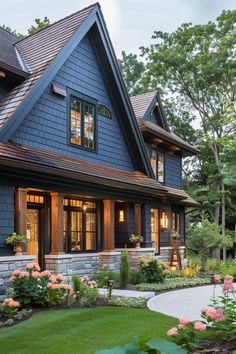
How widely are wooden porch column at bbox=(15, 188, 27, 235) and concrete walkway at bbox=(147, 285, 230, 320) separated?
3.24 meters

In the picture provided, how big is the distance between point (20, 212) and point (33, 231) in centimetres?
199

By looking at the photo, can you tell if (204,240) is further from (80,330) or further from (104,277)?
(80,330)

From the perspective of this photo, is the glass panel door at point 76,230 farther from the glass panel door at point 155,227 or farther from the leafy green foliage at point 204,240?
the leafy green foliage at point 204,240

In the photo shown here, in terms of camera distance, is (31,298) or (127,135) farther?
(127,135)

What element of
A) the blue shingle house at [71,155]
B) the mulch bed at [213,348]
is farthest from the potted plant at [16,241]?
the mulch bed at [213,348]

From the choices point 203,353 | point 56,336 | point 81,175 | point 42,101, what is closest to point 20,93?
point 42,101

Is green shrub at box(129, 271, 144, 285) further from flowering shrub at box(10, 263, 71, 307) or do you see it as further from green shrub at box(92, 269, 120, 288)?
flowering shrub at box(10, 263, 71, 307)

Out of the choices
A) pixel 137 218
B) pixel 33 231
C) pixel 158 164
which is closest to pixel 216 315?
pixel 33 231

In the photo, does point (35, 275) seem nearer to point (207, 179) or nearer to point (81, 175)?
point (81, 175)

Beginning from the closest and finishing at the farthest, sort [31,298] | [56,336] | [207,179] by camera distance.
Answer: [56,336]
[31,298]
[207,179]

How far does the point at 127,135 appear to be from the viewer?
50.0 feet

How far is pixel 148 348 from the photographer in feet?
9.80

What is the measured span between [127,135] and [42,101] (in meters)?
4.27

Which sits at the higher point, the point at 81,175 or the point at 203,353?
the point at 81,175
